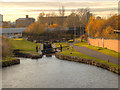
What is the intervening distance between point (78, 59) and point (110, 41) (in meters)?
11.3

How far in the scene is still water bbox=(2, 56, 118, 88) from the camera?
25047 mm

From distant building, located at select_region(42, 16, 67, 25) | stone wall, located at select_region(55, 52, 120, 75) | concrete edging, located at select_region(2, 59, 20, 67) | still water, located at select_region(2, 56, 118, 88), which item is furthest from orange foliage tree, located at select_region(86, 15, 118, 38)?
distant building, located at select_region(42, 16, 67, 25)

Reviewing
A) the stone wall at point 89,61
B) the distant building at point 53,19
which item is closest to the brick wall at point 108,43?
the stone wall at point 89,61

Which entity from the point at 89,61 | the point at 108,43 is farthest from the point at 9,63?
the point at 108,43

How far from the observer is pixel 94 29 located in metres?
75.6

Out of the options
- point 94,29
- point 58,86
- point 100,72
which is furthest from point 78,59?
point 94,29

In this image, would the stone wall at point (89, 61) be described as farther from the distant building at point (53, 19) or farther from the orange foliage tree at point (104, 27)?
the distant building at point (53, 19)

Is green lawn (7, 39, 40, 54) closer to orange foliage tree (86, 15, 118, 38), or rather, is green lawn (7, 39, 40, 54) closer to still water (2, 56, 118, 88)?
still water (2, 56, 118, 88)

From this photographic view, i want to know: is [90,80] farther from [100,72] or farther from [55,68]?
[55,68]

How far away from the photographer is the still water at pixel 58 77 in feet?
82.2

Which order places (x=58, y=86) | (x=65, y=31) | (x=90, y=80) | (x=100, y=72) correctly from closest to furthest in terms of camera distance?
(x=58, y=86) → (x=90, y=80) → (x=100, y=72) → (x=65, y=31)

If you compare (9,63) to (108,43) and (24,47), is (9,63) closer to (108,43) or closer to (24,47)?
(108,43)

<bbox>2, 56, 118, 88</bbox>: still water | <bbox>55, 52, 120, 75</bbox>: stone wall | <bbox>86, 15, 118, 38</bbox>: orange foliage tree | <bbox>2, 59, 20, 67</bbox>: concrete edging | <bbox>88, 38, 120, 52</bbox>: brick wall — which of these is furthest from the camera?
<bbox>86, 15, 118, 38</bbox>: orange foliage tree

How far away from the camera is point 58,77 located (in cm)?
2839
